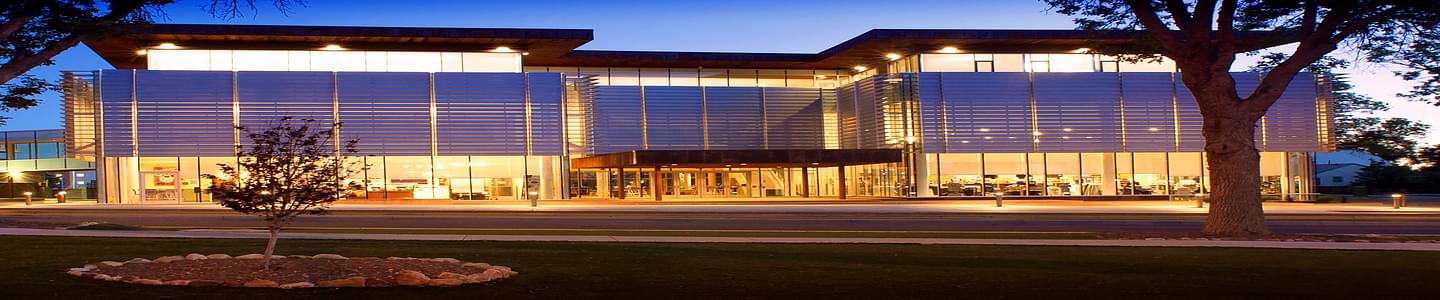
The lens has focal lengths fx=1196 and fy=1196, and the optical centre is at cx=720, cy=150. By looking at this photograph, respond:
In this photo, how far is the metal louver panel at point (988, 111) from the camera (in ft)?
188

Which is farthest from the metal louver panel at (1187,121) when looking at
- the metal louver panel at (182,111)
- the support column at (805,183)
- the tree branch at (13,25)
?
the tree branch at (13,25)

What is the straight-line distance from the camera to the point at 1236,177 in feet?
77.8

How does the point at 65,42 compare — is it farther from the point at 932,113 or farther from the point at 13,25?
the point at 932,113

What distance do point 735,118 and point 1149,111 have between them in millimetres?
20540

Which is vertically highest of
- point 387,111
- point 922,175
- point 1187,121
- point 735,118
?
point 387,111

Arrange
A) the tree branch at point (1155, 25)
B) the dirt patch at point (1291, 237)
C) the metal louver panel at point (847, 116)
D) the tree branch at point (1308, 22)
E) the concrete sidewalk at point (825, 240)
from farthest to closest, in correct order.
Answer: the metal louver panel at point (847, 116) < the tree branch at point (1155, 25) < the tree branch at point (1308, 22) < the dirt patch at point (1291, 237) < the concrete sidewalk at point (825, 240)

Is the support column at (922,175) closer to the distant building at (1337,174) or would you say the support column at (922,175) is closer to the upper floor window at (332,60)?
the upper floor window at (332,60)

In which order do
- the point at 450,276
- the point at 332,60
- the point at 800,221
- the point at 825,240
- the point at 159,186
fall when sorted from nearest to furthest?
the point at 450,276 → the point at 825,240 → the point at 800,221 → the point at 159,186 → the point at 332,60

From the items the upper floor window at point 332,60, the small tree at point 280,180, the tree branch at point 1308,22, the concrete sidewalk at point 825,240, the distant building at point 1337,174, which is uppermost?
the upper floor window at point 332,60

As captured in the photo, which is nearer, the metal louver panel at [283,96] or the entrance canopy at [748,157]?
the entrance canopy at [748,157]

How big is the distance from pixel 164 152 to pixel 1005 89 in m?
38.6

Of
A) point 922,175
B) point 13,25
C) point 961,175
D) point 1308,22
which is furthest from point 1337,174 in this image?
point 13,25

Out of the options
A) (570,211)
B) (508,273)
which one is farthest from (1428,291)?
(570,211)

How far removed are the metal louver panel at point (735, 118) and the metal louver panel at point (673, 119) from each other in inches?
28.1
